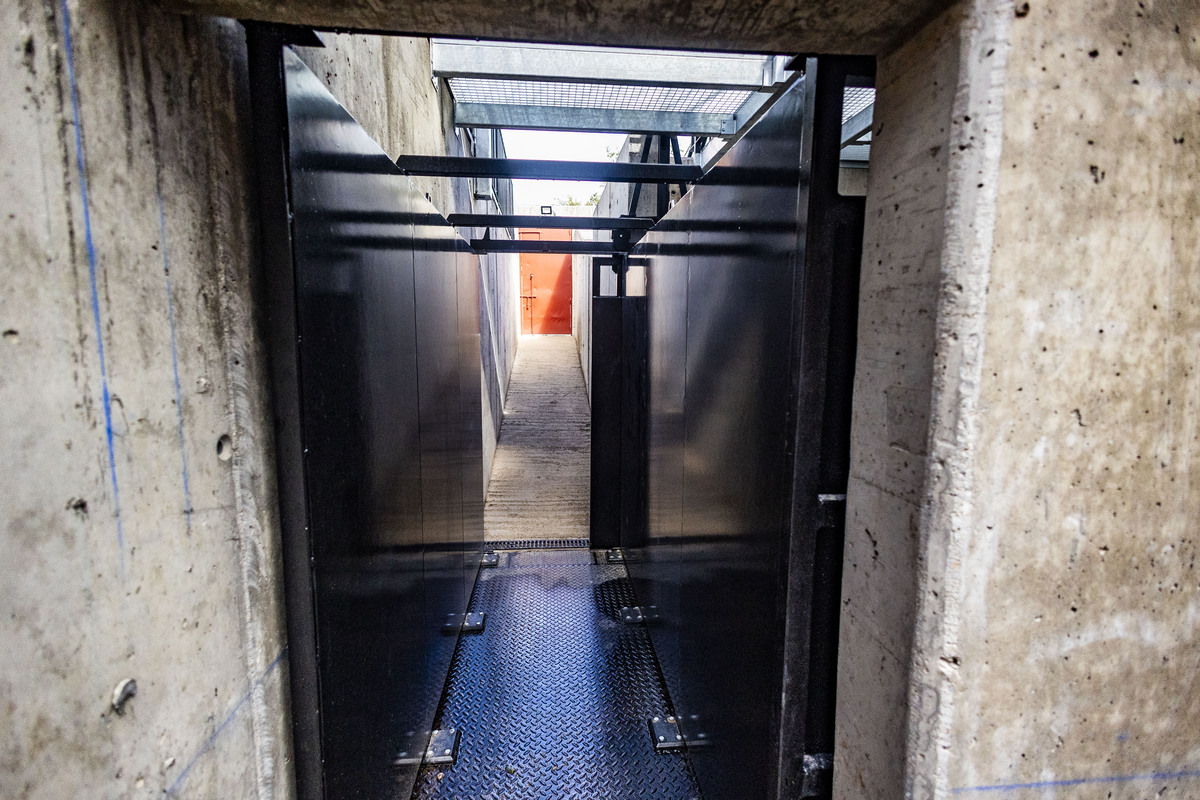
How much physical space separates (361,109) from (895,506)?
7.64 ft

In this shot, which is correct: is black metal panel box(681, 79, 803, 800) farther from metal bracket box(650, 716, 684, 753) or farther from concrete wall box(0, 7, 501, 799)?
concrete wall box(0, 7, 501, 799)

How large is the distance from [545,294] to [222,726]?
1529cm

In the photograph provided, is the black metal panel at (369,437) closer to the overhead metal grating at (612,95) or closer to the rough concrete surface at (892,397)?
the rough concrete surface at (892,397)

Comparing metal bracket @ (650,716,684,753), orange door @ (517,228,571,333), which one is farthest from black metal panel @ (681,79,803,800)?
orange door @ (517,228,571,333)

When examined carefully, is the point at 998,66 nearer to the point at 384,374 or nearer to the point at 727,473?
the point at 727,473

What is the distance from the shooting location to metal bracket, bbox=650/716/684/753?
96.6 inches

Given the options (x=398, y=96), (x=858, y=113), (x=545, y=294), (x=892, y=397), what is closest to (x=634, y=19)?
(x=892, y=397)

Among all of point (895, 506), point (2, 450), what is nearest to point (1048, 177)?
point (895, 506)

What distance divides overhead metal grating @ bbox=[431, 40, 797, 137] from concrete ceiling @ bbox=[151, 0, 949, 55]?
1866 mm

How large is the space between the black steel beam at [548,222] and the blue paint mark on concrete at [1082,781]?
10.5 ft

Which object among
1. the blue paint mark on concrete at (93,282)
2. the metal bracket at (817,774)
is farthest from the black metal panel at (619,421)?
the blue paint mark on concrete at (93,282)

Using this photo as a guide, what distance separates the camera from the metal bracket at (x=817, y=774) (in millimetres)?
1350

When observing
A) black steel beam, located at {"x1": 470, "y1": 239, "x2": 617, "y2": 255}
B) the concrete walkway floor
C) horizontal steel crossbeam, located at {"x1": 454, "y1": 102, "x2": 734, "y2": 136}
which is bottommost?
the concrete walkway floor

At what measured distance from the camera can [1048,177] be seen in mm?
929
